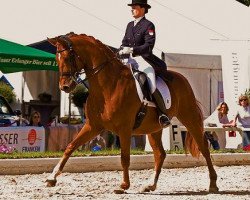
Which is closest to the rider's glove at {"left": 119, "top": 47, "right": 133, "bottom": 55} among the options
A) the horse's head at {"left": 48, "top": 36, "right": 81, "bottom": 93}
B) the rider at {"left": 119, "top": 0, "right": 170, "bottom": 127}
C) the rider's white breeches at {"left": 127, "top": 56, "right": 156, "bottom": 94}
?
the rider at {"left": 119, "top": 0, "right": 170, "bottom": 127}

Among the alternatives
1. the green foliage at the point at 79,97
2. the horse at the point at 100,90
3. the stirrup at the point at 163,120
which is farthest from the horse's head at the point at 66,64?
the green foliage at the point at 79,97

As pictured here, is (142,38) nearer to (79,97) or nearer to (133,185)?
(133,185)

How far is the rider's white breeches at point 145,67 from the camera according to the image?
977 centimetres

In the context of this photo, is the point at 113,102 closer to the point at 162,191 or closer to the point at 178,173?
the point at 162,191

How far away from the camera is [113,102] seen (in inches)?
364

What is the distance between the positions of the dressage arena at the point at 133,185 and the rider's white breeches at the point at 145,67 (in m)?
1.46

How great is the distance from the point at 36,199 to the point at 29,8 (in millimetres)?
15305

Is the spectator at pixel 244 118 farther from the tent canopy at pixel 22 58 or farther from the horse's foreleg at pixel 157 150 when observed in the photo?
the horse's foreleg at pixel 157 150

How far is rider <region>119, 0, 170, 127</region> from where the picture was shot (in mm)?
9633

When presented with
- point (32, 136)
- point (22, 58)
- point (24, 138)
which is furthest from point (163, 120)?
point (22, 58)

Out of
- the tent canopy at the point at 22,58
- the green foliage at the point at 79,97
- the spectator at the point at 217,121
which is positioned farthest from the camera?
the green foliage at the point at 79,97

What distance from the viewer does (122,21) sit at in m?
20.7

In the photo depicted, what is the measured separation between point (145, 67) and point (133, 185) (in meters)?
1.91

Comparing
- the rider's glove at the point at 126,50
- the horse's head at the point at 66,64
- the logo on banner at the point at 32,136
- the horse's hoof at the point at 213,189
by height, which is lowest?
the horse's hoof at the point at 213,189
